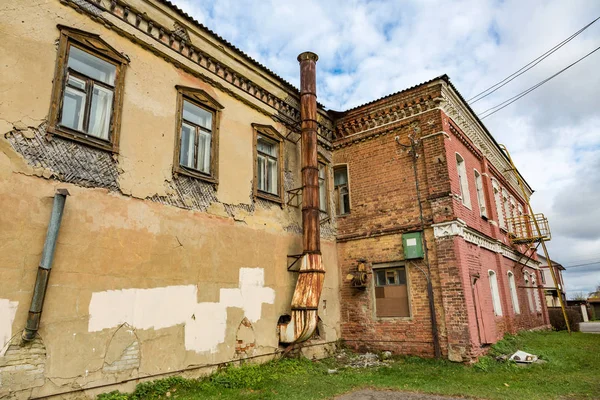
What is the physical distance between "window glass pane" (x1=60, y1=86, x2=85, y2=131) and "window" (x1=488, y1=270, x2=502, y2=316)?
40.4ft

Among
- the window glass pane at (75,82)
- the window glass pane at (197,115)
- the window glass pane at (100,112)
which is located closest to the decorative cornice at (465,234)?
the window glass pane at (197,115)

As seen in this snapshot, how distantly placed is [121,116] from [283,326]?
19.6 ft

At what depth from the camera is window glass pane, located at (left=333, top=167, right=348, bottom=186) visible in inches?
520

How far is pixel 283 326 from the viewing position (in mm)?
9344

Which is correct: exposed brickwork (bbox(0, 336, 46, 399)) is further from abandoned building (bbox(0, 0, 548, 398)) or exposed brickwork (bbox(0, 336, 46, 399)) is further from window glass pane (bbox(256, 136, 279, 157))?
window glass pane (bbox(256, 136, 279, 157))

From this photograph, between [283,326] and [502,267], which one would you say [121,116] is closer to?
[283,326]

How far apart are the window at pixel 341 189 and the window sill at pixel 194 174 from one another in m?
5.46

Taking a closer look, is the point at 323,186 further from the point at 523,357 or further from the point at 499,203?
the point at 499,203

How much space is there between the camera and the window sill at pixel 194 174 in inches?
308

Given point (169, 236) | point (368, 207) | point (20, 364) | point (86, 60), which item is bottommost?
point (20, 364)

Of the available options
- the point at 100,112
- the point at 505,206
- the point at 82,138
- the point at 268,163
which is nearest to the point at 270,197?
the point at 268,163

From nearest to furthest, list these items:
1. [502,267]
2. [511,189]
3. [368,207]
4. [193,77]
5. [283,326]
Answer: [193,77], [283,326], [368,207], [502,267], [511,189]

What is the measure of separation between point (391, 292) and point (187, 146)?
7064 millimetres

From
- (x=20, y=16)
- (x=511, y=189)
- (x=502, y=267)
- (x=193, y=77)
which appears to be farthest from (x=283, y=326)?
(x=511, y=189)
